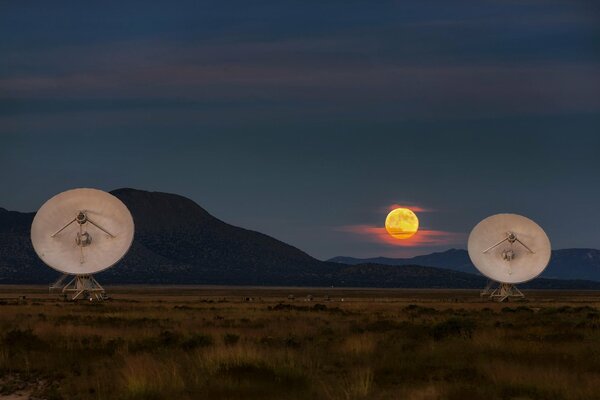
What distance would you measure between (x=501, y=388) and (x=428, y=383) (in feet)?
7.16

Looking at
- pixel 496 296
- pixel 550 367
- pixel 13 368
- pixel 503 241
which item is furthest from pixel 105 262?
pixel 550 367

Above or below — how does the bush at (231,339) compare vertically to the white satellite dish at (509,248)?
below

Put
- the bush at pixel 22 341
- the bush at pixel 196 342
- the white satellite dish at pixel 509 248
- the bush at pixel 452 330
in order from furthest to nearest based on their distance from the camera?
the white satellite dish at pixel 509 248, the bush at pixel 452 330, the bush at pixel 196 342, the bush at pixel 22 341

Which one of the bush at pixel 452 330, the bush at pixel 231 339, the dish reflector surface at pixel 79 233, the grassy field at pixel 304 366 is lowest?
the grassy field at pixel 304 366

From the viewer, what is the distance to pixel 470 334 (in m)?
40.8

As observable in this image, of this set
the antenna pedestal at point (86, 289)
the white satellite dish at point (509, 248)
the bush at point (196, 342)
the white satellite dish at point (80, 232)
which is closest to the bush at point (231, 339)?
the bush at point (196, 342)

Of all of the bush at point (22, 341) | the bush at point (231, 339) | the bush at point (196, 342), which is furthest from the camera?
the bush at point (231, 339)

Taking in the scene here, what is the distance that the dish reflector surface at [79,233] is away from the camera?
9588cm

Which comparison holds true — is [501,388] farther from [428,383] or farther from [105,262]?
[105,262]

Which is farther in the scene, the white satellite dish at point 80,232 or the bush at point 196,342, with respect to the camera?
the white satellite dish at point 80,232

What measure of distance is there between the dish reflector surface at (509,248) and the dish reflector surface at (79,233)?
128ft

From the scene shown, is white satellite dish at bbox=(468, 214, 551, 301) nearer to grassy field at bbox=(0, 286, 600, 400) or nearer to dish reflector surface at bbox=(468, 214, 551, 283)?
dish reflector surface at bbox=(468, 214, 551, 283)

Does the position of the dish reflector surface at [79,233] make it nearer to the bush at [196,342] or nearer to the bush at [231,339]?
the bush at [231,339]

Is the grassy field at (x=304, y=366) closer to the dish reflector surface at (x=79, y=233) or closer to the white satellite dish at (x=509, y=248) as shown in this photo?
the dish reflector surface at (x=79, y=233)
